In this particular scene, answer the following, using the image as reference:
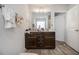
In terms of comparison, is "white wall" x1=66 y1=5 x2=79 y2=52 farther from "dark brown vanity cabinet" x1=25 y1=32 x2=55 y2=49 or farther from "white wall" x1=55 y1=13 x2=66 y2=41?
"dark brown vanity cabinet" x1=25 y1=32 x2=55 y2=49

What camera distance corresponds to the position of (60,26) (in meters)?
3.20

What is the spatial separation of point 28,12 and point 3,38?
102cm

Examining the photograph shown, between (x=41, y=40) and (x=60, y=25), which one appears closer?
(x=60, y=25)

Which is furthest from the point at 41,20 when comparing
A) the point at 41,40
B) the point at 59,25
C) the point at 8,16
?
the point at 41,40

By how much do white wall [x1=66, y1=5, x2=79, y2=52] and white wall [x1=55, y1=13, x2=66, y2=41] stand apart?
182 millimetres

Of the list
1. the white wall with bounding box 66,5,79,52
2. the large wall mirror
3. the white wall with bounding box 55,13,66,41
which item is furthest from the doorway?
the large wall mirror

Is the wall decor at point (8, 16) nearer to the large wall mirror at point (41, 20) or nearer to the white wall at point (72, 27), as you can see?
the large wall mirror at point (41, 20)

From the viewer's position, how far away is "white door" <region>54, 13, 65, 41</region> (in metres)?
3.10

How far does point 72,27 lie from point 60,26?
0.52 metres

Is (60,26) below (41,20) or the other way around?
below

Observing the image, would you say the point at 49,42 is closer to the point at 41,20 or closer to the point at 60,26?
the point at 60,26

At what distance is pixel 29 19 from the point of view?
279 cm
